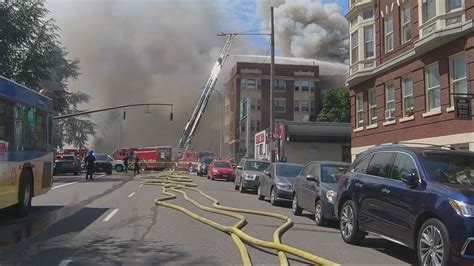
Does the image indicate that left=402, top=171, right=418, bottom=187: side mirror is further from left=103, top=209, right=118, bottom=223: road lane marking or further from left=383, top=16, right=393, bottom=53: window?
left=383, top=16, right=393, bottom=53: window

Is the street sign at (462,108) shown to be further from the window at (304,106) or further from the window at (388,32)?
the window at (304,106)

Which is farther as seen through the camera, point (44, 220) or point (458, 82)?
point (458, 82)

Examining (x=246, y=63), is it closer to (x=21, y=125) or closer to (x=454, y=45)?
(x=454, y=45)

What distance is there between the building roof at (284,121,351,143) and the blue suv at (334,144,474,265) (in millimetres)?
35099

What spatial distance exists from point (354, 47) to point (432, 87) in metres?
7.90

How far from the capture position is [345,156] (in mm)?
48125

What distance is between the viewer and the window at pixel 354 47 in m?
28.0

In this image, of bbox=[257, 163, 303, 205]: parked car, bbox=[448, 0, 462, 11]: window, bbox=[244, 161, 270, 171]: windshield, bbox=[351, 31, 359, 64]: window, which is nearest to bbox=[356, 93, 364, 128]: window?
bbox=[351, 31, 359, 64]: window

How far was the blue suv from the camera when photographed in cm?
669

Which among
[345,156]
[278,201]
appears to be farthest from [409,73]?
[345,156]

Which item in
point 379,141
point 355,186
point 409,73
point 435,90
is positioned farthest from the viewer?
point 379,141

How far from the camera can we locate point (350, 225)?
966cm

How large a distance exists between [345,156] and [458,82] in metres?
29.1

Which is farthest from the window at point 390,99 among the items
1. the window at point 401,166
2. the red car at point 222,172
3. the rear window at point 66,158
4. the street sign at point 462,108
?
the rear window at point 66,158
